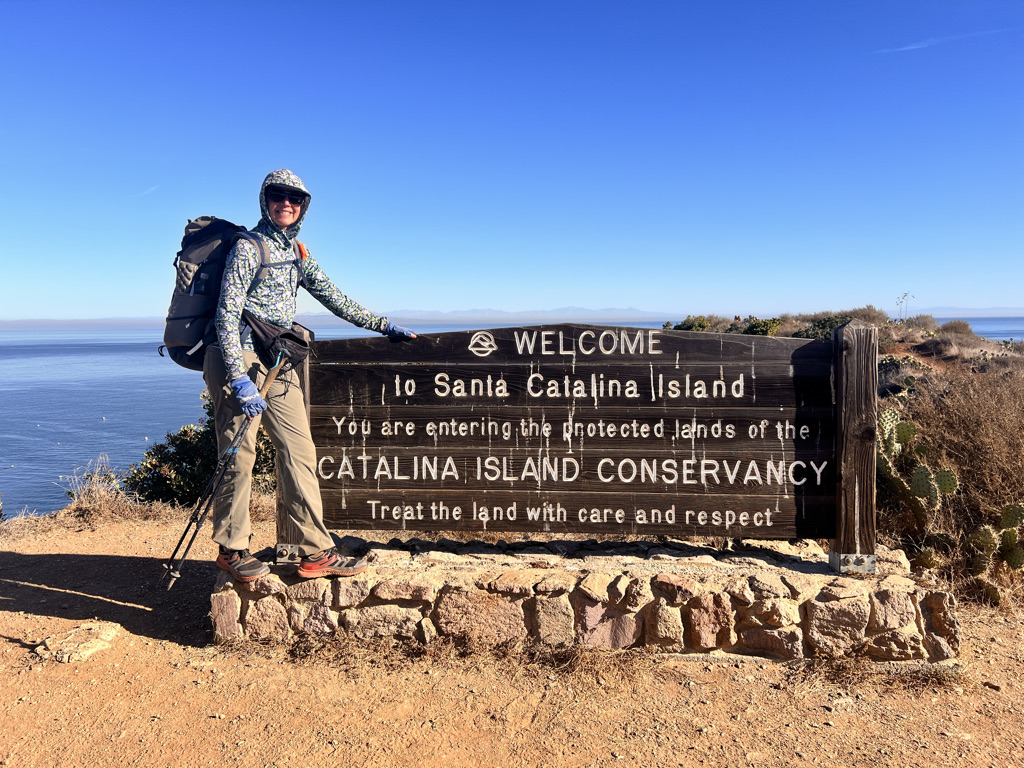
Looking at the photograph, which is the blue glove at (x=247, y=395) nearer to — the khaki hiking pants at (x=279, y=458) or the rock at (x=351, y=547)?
the khaki hiking pants at (x=279, y=458)

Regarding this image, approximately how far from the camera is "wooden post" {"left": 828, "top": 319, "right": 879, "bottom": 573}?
3754mm

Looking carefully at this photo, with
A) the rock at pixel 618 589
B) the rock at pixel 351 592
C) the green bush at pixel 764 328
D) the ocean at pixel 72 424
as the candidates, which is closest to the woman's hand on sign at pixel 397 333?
the rock at pixel 351 592

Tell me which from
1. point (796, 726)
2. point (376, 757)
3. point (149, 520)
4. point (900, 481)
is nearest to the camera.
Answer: point (376, 757)

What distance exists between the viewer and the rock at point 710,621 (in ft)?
11.9

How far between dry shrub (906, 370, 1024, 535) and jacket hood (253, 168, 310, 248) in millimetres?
5038

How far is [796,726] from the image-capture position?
10.1ft

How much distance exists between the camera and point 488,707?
10.6ft

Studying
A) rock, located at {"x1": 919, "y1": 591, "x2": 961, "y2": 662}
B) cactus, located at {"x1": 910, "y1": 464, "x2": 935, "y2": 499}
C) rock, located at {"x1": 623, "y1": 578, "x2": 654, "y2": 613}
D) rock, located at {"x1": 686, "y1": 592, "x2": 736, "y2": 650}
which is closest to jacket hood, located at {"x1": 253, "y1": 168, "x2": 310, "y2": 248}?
rock, located at {"x1": 623, "y1": 578, "x2": 654, "y2": 613}

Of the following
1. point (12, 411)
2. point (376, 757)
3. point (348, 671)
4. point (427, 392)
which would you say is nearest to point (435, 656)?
point (348, 671)

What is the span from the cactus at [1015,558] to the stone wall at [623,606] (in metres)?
1.24

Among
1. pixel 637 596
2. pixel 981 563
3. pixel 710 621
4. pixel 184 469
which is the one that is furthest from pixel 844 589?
pixel 184 469

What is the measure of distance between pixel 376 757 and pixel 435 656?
808 mm

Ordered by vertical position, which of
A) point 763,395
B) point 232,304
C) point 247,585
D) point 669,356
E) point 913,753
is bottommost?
point 913,753

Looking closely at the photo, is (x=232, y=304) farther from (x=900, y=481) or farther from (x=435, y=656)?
(x=900, y=481)
